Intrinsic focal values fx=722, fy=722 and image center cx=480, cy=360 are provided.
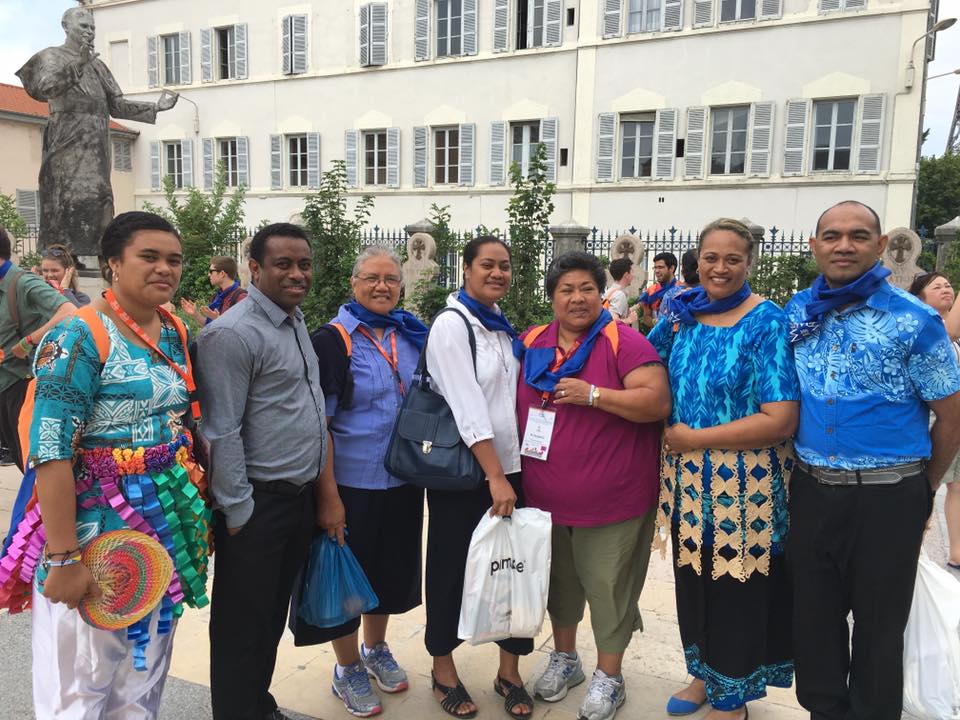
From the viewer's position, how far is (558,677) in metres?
3.06

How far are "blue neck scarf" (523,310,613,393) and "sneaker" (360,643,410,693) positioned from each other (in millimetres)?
1382

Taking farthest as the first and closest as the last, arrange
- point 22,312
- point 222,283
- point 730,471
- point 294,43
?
point 294,43 < point 222,283 < point 22,312 < point 730,471

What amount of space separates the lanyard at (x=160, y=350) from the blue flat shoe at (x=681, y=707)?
219cm

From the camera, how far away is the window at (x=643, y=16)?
16391 mm

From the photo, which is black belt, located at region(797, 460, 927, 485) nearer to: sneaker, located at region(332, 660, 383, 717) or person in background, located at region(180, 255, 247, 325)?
sneaker, located at region(332, 660, 383, 717)

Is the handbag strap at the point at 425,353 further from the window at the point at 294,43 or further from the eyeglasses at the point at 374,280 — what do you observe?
the window at the point at 294,43

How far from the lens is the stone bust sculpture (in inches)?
288

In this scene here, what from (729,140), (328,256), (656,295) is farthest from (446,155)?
(656,295)

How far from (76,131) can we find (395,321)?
644 centimetres

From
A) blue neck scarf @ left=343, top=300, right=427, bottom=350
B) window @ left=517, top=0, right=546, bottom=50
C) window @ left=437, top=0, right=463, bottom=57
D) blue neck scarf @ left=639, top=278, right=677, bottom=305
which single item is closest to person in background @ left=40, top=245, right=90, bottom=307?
blue neck scarf @ left=343, top=300, right=427, bottom=350

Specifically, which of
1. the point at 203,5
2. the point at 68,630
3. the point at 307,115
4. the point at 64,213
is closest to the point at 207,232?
the point at 64,213

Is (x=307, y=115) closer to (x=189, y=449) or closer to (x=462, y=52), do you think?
(x=462, y=52)

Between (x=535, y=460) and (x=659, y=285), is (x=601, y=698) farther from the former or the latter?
(x=659, y=285)

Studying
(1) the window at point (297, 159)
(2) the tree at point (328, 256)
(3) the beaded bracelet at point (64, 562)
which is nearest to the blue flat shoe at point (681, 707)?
(3) the beaded bracelet at point (64, 562)
